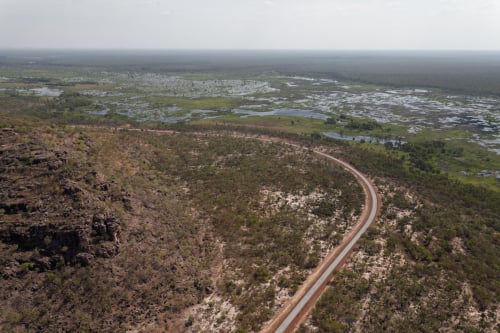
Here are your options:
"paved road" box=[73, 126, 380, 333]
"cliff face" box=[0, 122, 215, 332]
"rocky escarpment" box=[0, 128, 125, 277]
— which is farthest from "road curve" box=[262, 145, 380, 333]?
"rocky escarpment" box=[0, 128, 125, 277]

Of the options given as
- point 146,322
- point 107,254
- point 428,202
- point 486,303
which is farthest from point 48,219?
point 428,202

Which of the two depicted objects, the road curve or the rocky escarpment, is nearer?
the road curve

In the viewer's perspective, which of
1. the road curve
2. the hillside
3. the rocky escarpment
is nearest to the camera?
the hillside

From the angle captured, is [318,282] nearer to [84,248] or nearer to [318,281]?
[318,281]

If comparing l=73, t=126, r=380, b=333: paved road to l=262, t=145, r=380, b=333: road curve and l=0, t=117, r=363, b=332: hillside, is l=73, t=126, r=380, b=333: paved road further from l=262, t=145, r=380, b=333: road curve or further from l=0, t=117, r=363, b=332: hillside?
l=0, t=117, r=363, b=332: hillside

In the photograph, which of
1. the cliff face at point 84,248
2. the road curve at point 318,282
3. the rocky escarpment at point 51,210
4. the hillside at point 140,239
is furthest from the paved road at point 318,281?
the rocky escarpment at point 51,210

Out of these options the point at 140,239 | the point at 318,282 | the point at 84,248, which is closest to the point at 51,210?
the point at 84,248

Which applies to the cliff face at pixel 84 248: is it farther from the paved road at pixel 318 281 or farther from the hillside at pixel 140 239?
the paved road at pixel 318 281
